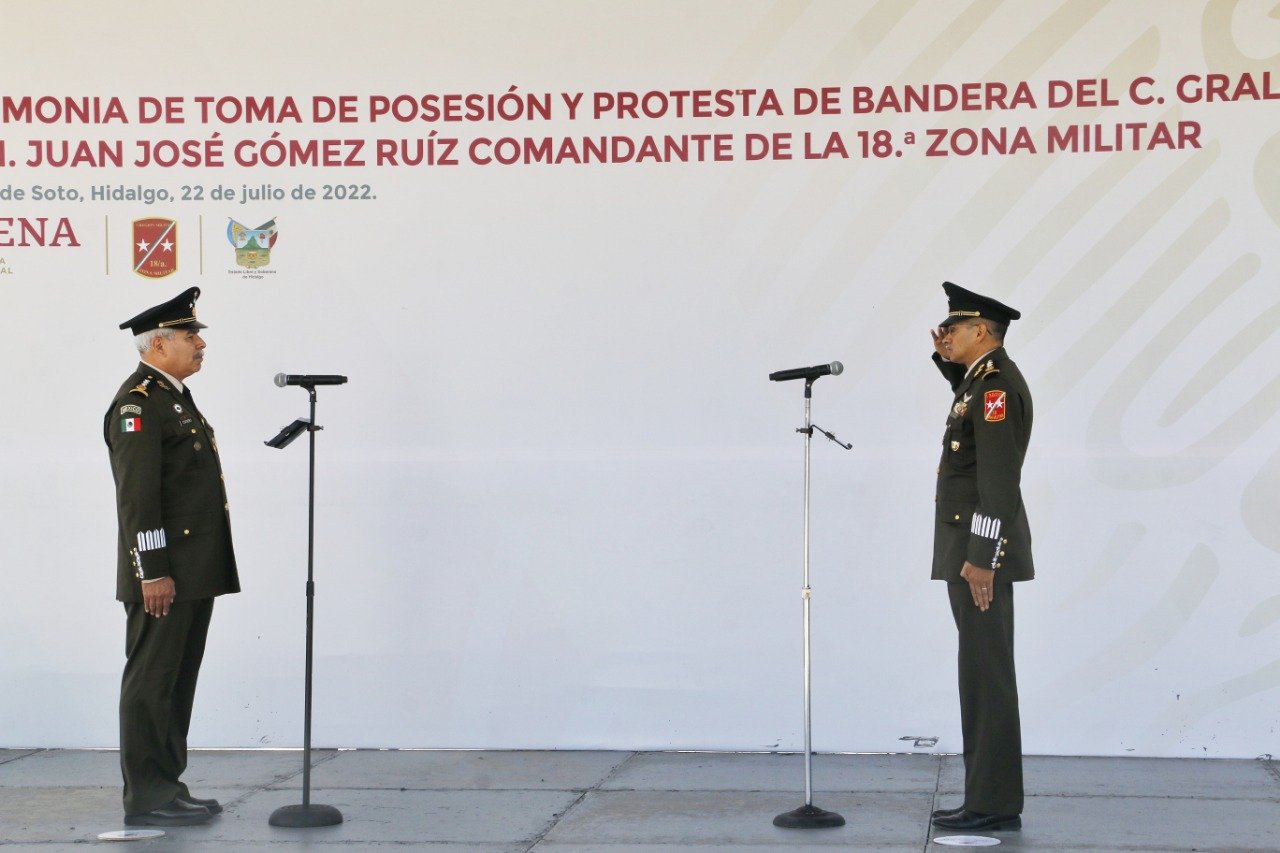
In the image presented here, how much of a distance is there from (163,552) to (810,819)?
6.97 feet

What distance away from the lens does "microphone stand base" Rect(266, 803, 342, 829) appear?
494 cm

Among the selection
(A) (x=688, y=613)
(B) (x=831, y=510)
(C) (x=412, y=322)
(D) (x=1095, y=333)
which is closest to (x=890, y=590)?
(B) (x=831, y=510)

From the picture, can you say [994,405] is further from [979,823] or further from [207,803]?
[207,803]

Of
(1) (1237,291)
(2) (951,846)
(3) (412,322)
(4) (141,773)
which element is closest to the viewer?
(2) (951,846)

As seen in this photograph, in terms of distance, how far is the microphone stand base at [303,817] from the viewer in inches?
194

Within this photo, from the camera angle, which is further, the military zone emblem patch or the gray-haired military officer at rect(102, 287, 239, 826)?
the gray-haired military officer at rect(102, 287, 239, 826)

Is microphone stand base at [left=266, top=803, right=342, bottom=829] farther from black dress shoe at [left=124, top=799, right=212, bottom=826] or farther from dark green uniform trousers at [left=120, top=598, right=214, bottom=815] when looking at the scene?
dark green uniform trousers at [left=120, top=598, right=214, bottom=815]

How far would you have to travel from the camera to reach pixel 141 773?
197 inches

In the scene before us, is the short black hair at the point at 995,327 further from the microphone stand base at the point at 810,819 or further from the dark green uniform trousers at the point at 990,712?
the microphone stand base at the point at 810,819

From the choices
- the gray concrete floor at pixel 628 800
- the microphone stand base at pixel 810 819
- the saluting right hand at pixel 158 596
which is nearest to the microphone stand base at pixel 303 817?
the gray concrete floor at pixel 628 800

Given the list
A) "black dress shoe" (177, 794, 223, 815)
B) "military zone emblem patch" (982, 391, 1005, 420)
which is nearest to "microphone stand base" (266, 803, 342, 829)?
"black dress shoe" (177, 794, 223, 815)

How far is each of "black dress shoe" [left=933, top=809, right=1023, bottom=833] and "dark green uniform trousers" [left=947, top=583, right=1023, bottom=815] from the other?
0.06 feet

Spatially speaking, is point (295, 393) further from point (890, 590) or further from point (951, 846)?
point (951, 846)

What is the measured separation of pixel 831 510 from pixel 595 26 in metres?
2.00
